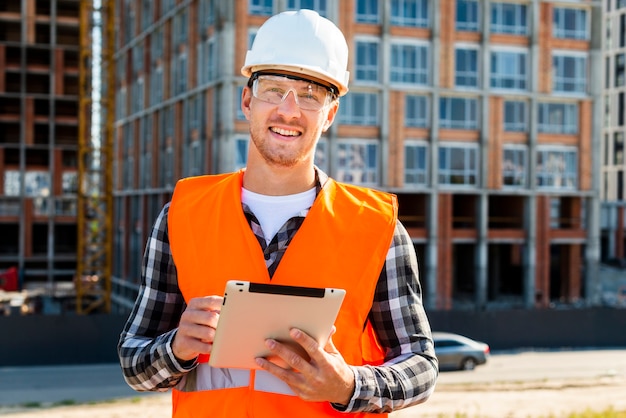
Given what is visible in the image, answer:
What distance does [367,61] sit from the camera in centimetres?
4225

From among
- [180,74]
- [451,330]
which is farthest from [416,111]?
[451,330]

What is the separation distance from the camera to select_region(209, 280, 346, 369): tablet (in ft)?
8.64

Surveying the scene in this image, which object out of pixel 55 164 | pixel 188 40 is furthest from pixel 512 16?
pixel 55 164

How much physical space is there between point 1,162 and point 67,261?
976cm

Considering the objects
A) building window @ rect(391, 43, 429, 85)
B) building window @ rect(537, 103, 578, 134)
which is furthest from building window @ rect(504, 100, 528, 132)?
building window @ rect(391, 43, 429, 85)

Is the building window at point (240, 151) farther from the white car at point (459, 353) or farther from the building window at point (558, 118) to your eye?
the white car at point (459, 353)

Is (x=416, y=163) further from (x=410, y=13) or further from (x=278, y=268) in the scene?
(x=278, y=268)

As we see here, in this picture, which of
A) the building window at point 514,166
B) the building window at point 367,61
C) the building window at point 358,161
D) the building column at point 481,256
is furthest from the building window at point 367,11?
the building column at point 481,256

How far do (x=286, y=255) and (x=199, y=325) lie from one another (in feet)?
1.45

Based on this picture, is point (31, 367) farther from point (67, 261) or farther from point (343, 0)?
point (67, 261)

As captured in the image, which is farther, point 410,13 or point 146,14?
point 146,14

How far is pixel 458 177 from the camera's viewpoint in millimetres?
43250

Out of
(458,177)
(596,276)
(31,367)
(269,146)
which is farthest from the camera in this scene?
(596,276)

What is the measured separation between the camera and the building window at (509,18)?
43.9 m
